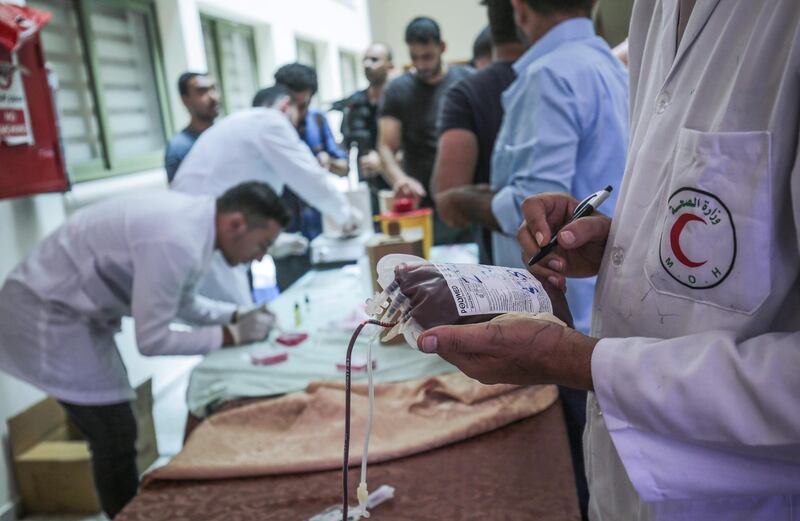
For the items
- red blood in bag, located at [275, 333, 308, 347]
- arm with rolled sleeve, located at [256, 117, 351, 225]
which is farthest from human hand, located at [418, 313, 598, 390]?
arm with rolled sleeve, located at [256, 117, 351, 225]

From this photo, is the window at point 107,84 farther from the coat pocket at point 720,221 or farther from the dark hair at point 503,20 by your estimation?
the coat pocket at point 720,221

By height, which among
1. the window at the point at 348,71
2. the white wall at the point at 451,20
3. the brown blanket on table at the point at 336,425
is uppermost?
the white wall at the point at 451,20

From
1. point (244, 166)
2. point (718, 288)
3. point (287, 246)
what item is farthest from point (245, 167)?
point (718, 288)

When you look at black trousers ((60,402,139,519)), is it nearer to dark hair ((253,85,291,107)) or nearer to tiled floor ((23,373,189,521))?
tiled floor ((23,373,189,521))

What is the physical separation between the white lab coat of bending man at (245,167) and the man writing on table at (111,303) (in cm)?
75

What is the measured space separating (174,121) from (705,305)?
3986 millimetres

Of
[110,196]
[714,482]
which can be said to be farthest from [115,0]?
[714,482]

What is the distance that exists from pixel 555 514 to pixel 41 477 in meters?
2.09

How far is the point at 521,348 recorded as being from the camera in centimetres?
59

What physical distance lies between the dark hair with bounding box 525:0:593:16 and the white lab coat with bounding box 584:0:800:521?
823mm

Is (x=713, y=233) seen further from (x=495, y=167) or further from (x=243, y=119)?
(x=243, y=119)

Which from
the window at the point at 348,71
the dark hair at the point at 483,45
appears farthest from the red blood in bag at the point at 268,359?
the window at the point at 348,71

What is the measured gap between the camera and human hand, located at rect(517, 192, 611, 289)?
0.76 m

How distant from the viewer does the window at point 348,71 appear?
951cm
